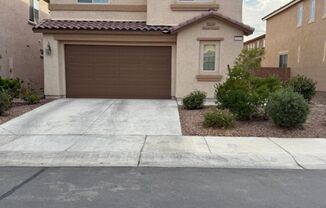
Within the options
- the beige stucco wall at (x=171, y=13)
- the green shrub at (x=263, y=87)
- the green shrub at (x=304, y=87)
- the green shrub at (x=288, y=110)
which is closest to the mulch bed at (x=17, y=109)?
the beige stucco wall at (x=171, y=13)

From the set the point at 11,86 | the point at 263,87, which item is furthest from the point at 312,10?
the point at 11,86

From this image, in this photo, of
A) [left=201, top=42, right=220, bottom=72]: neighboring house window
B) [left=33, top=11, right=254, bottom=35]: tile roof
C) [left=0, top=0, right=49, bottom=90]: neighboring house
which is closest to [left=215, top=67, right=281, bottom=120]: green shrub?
[left=201, top=42, right=220, bottom=72]: neighboring house window

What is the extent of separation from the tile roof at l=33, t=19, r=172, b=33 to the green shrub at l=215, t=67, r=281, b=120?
5.02 metres

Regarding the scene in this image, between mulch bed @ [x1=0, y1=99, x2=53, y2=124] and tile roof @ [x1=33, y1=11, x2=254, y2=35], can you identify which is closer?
mulch bed @ [x1=0, y1=99, x2=53, y2=124]

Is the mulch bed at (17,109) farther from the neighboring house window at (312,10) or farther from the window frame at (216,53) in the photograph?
the neighboring house window at (312,10)

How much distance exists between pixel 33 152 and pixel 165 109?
6097 millimetres

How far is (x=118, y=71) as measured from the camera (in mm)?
14641

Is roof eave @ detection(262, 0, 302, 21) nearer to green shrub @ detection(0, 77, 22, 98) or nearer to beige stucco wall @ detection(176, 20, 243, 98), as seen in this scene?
beige stucco wall @ detection(176, 20, 243, 98)

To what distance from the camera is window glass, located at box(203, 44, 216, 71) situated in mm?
13938

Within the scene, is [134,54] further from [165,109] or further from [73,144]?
[73,144]

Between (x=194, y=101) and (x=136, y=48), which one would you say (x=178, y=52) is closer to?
(x=136, y=48)

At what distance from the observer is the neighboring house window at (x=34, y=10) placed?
18125 millimetres

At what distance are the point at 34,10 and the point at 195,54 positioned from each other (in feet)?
35.7

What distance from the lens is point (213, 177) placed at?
5.61 meters
